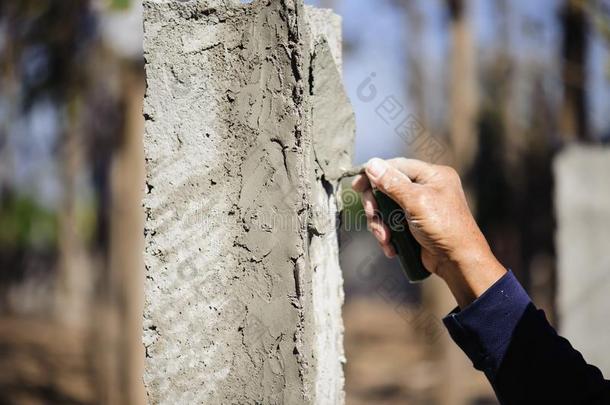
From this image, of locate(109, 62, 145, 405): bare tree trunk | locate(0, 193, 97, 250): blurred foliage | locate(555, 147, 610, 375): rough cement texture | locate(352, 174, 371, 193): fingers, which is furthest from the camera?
locate(0, 193, 97, 250): blurred foliage

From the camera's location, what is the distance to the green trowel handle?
6.34 feet

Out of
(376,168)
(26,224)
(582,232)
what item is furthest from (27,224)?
(376,168)

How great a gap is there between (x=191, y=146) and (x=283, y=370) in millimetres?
620

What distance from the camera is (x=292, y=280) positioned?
1777 millimetres

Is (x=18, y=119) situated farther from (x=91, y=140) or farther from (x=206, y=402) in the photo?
(x=206, y=402)

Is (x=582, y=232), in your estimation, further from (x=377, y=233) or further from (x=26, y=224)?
(x=26, y=224)

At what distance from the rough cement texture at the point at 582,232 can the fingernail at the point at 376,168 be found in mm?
3546

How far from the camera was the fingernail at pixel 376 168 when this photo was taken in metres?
1.88

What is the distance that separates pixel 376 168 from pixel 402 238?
0.21 m

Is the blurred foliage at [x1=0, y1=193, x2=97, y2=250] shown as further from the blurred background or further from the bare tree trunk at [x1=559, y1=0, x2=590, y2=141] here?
the bare tree trunk at [x1=559, y1=0, x2=590, y2=141]

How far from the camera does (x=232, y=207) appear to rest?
183cm

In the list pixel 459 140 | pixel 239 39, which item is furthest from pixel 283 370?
pixel 459 140

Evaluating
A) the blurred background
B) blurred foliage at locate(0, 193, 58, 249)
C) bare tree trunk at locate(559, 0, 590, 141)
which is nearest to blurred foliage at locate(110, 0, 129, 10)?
the blurred background

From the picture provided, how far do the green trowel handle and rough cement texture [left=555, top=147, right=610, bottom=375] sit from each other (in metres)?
3.37
